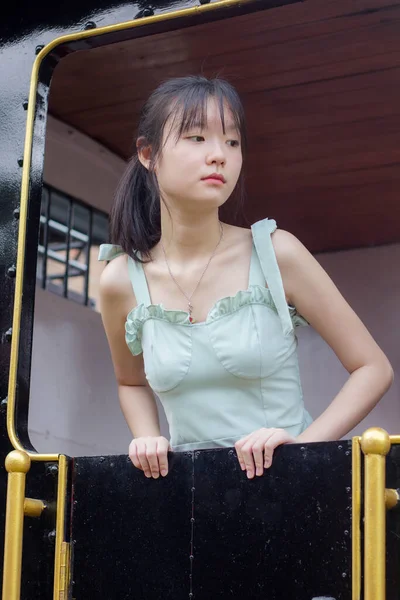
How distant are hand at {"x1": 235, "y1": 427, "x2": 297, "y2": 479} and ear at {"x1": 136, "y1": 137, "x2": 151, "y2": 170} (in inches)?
28.4

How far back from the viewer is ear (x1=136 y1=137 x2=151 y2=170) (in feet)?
7.42

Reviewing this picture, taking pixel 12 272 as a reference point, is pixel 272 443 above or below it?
below

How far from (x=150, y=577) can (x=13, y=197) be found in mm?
940

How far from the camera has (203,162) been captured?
6.81ft

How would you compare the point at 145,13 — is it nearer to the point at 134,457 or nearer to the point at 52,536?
the point at 134,457

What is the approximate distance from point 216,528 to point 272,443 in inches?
7.8

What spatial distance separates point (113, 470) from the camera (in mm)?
2025

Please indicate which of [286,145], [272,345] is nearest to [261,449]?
[272,345]

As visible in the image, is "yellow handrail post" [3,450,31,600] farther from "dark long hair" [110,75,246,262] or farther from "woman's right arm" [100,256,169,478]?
"dark long hair" [110,75,246,262]

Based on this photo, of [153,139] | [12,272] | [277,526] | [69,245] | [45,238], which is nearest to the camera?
[277,526]

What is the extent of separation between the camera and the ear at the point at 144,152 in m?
2.26

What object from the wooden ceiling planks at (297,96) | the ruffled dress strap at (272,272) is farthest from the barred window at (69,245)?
the ruffled dress strap at (272,272)

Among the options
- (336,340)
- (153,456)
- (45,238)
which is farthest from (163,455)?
(45,238)

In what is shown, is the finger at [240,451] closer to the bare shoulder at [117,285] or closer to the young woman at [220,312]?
the young woman at [220,312]
